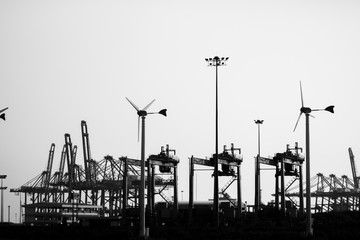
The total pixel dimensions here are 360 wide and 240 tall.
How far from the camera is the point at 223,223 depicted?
11694 centimetres

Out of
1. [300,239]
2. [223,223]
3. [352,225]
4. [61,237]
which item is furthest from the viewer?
[223,223]

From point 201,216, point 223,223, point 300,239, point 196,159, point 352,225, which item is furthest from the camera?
point 196,159

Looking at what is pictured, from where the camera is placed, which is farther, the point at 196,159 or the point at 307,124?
the point at 196,159

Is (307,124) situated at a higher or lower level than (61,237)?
higher

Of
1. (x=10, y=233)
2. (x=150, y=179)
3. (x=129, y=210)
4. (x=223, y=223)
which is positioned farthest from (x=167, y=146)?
(x=10, y=233)

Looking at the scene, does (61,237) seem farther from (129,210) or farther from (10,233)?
(129,210)

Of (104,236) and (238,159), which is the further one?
(238,159)

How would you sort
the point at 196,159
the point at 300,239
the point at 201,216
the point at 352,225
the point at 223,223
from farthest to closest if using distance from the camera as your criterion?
the point at 196,159 < the point at 201,216 < the point at 223,223 < the point at 352,225 < the point at 300,239

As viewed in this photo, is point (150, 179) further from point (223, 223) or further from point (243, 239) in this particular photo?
point (243, 239)

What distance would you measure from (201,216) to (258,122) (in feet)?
63.1

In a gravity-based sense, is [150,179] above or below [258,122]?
below

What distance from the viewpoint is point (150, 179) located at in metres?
161

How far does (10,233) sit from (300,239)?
29488mm

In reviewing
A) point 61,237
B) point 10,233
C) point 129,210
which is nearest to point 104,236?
point 61,237
